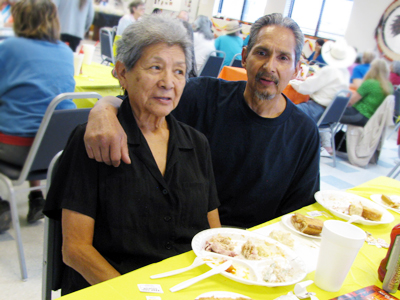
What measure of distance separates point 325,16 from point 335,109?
6.32 m

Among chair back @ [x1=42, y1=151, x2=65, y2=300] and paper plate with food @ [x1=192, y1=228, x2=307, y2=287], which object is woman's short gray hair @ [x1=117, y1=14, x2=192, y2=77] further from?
paper plate with food @ [x1=192, y1=228, x2=307, y2=287]

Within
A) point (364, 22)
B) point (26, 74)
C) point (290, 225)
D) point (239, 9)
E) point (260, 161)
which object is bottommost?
point (290, 225)

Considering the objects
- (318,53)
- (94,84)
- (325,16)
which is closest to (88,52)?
(94,84)

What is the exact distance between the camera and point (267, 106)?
1.60 m

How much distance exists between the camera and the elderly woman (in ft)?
3.33

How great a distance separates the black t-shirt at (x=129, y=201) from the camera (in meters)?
1.02

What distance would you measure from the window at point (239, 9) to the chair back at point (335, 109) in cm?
581

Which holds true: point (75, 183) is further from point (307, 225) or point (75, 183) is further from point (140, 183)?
point (307, 225)

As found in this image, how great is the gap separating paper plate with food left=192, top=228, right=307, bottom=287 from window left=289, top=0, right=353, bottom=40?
9259 mm

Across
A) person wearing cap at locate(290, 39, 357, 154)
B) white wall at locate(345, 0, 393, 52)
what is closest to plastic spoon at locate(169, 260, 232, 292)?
person wearing cap at locate(290, 39, 357, 154)

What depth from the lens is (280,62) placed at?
1.57 meters

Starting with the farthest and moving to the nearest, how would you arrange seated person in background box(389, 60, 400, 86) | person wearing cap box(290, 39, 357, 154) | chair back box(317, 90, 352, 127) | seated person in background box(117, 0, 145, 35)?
seated person in background box(389, 60, 400, 86) → person wearing cap box(290, 39, 357, 154) → chair back box(317, 90, 352, 127) → seated person in background box(117, 0, 145, 35)

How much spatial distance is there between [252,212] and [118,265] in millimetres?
739

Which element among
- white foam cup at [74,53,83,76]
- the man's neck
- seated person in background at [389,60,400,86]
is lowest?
white foam cup at [74,53,83,76]
